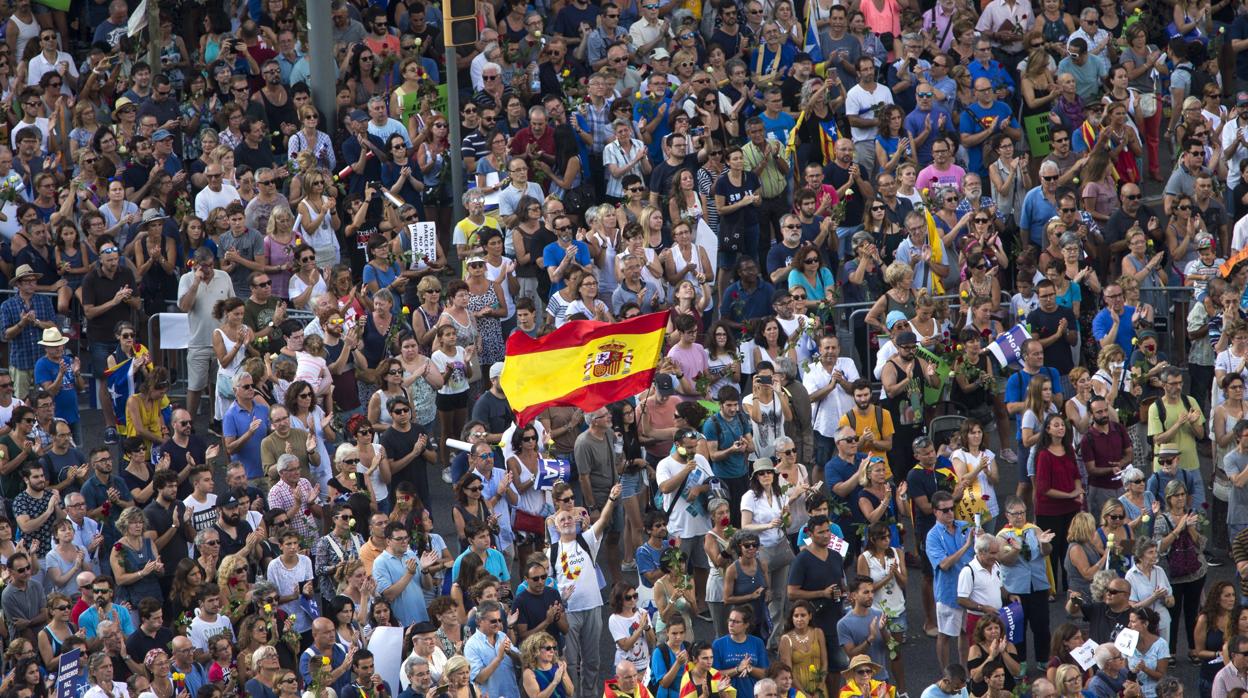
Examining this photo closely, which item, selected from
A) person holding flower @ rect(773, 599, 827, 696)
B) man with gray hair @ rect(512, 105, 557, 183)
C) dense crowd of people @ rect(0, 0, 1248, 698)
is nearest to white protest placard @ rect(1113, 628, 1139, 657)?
dense crowd of people @ rect(0, 0, 1248, 698)

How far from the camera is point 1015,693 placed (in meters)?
20.5

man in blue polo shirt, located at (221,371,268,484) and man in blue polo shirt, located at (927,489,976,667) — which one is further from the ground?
man in blue polo shirt, located at (221,371,268,484)

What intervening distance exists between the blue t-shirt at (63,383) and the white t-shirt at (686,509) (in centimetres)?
568

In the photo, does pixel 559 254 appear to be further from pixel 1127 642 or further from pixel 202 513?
pixel 1127 642

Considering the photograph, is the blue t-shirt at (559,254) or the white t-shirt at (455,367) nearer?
the white t-shirt at (455,367)

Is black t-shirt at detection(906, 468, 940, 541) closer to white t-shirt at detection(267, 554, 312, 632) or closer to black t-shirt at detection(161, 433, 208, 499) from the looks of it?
white t-shirt at detection(267, 554, 312, 632)

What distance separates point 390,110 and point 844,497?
7881 mm

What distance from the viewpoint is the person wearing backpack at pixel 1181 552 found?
71.1 feet

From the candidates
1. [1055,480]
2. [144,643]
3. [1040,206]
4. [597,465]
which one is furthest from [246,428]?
[1040,206]

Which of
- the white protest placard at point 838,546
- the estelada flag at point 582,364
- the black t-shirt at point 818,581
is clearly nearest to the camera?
the black t-shirt at point 818,581

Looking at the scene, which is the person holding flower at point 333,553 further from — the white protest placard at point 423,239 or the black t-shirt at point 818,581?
the white protest placard at point 423,239

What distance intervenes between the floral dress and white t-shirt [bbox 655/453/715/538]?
3039 mm

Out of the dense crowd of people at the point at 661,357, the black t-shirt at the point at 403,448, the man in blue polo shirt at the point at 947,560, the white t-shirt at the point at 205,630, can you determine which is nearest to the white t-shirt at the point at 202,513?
the dense crowd of people at the point at 661,357

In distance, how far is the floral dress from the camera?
24.0m
